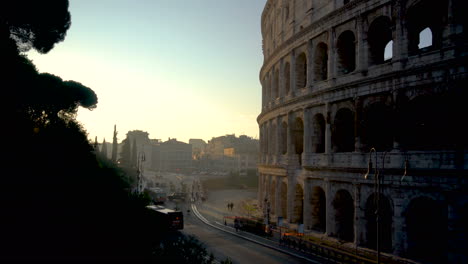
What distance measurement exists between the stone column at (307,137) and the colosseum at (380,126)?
0.07 meters

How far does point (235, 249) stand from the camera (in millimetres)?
22609

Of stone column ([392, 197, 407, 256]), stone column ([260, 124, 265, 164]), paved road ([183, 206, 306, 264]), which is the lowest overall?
paved road ([183, 206, 306, 264])

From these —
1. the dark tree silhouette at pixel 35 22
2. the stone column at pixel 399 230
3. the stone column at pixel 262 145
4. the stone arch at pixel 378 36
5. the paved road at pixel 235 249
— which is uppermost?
the stone arch at pixel 378 36

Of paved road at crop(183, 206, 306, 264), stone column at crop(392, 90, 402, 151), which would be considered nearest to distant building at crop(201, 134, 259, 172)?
paved road at crop(183, 206, 306, 264)

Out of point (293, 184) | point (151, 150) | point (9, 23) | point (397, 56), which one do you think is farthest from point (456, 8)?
point (151, 150)

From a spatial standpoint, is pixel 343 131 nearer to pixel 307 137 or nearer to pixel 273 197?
pixel 307 137

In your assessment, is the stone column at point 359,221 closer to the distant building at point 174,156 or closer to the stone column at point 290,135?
the stone column at point 290,135

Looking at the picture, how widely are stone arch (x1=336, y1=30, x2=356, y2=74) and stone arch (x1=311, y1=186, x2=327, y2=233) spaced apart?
856 centimetres

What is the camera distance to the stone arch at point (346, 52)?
23.1m

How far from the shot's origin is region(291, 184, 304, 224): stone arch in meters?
27.0

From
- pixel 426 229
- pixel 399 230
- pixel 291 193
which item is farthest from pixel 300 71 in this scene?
pixel 426 229

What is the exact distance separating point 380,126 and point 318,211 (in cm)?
783

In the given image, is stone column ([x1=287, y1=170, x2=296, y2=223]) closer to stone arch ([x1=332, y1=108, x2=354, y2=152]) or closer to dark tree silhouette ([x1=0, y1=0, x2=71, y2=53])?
stone arch ([x1=332, y1=108, x2=354, y2=152])

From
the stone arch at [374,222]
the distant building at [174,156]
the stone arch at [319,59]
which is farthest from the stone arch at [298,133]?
the distant building at [174,156]
